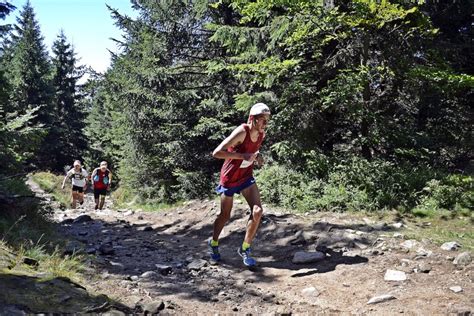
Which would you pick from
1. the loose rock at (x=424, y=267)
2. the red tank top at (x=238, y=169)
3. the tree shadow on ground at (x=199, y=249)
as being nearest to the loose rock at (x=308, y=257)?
the tree shadow on ground at (x=199, y=249)

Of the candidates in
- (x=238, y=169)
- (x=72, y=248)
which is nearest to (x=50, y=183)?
(x=72, y=248)

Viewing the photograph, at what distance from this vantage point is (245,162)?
18.6ft

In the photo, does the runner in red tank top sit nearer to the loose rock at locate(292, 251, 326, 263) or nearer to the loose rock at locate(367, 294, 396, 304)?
the loose rock at locate(292, 251, 326, 263)

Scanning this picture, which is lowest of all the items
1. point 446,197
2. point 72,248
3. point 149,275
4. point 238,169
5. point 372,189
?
point 149,275

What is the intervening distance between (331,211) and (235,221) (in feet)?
7.07

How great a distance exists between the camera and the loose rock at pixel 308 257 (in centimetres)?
593

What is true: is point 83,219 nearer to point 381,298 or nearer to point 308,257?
point 308,257

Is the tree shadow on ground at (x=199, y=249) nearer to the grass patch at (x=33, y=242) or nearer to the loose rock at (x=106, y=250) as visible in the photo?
the loose rock at (x=106, y=250)

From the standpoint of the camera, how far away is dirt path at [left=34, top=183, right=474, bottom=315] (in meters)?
4.37

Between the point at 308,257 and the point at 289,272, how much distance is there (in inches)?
20.6

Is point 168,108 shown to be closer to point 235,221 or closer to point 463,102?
point 235,221

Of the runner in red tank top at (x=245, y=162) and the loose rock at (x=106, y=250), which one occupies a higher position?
the runner in red tank top at (x=245, y=162)

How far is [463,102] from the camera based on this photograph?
12.4m

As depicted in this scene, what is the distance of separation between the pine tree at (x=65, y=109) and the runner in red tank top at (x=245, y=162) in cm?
2936
